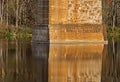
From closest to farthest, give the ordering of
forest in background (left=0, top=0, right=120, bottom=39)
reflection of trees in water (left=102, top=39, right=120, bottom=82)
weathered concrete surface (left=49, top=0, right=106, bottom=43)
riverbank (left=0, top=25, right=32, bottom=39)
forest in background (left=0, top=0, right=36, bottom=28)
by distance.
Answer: reflection of trees in water (left=102, top=39, right=120, bottom=82) → weathered concrete surface (left=49, top=0, right=106, bottom=43) → riverbank (left=0, top=25, right=32, bottom=39) → forest in background (left=0, top=0, right=120, bottom=39) → forest in background (left=0, top=0, right=36, bottom=28)

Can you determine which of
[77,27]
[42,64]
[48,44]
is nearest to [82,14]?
[77,27]

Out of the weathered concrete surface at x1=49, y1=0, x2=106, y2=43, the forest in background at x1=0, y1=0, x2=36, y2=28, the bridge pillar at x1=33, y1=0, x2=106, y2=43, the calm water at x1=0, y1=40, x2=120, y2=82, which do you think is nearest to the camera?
the calm water at x1=0, y1=40, x2=120, y2=82

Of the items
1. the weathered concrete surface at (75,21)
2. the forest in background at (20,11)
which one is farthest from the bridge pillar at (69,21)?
the forest in background at (20,11)

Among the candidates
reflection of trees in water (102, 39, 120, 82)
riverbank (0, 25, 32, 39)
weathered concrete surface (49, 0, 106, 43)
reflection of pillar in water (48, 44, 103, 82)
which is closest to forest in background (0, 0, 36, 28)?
riverbank (0, 25, 32, 39)

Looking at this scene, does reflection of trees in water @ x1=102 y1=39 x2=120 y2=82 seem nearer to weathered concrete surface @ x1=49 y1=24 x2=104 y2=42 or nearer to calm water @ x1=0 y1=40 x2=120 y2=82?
calm water @ x1=0 y1=40 x2=120 y2=82

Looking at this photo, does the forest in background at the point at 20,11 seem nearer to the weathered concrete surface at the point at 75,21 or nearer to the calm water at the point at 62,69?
the weathered concrete surface at the point at 75,21

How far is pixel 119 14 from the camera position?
7250 cm

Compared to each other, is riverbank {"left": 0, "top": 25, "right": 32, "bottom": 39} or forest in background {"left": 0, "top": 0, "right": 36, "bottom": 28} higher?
forest in background {"left": 0, "top": 0, "right": 36, "bottom": 28}

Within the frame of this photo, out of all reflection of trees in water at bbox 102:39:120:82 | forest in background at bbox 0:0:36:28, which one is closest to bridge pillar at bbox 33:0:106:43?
reflection of trees in water at bbox 102:39:120:82

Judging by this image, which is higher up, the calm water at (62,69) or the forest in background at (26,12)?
the forest in background at (26,12)

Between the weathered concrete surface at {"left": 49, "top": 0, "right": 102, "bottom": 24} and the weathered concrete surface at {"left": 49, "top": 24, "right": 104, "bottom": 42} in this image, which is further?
the weathered concrete surface at {"left": 49, "top": 0, "right": 102, "bottom": 24}

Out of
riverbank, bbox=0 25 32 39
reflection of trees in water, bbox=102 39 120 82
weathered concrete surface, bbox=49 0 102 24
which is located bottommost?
reflection of trees in water, bbox=102 39 120 82

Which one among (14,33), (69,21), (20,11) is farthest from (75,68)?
(20,11)

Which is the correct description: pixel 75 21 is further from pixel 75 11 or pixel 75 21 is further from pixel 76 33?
pixel 76 33
